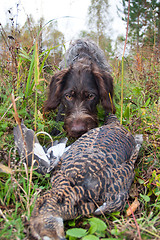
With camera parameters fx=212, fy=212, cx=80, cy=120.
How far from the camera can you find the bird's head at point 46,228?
129cm

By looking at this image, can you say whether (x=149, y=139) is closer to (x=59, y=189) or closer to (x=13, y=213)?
(x=59, y=189)

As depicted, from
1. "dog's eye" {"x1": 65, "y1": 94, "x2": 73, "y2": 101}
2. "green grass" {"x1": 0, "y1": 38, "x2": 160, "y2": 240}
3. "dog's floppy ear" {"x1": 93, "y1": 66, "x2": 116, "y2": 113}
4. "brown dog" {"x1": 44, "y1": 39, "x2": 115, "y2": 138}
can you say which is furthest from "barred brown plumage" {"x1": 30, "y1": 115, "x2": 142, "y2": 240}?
"dog's eye" {"x1": 65, "y1": 94, "x2": 73, "y2": 101}

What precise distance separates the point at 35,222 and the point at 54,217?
0.43 feet

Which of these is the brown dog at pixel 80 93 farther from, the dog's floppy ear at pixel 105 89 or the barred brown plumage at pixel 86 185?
the barred brown plumage at pixel 86 185

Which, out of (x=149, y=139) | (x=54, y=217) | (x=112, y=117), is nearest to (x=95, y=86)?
(x=112, y=117)

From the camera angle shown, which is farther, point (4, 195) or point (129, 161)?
point (129, 161)

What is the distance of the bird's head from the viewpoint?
1.29 m

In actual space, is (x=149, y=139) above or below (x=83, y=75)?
→ below

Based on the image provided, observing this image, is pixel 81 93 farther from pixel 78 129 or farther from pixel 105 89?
pixel 78 129

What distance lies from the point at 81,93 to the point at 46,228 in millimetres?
3015

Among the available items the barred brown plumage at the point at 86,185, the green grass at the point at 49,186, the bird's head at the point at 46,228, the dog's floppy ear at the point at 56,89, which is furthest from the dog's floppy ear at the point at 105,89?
the bird's head at the point at 46,228

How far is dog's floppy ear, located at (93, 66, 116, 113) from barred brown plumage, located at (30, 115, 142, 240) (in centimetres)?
184

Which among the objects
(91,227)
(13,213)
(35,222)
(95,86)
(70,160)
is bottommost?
(91,227)

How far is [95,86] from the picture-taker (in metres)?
4.24
